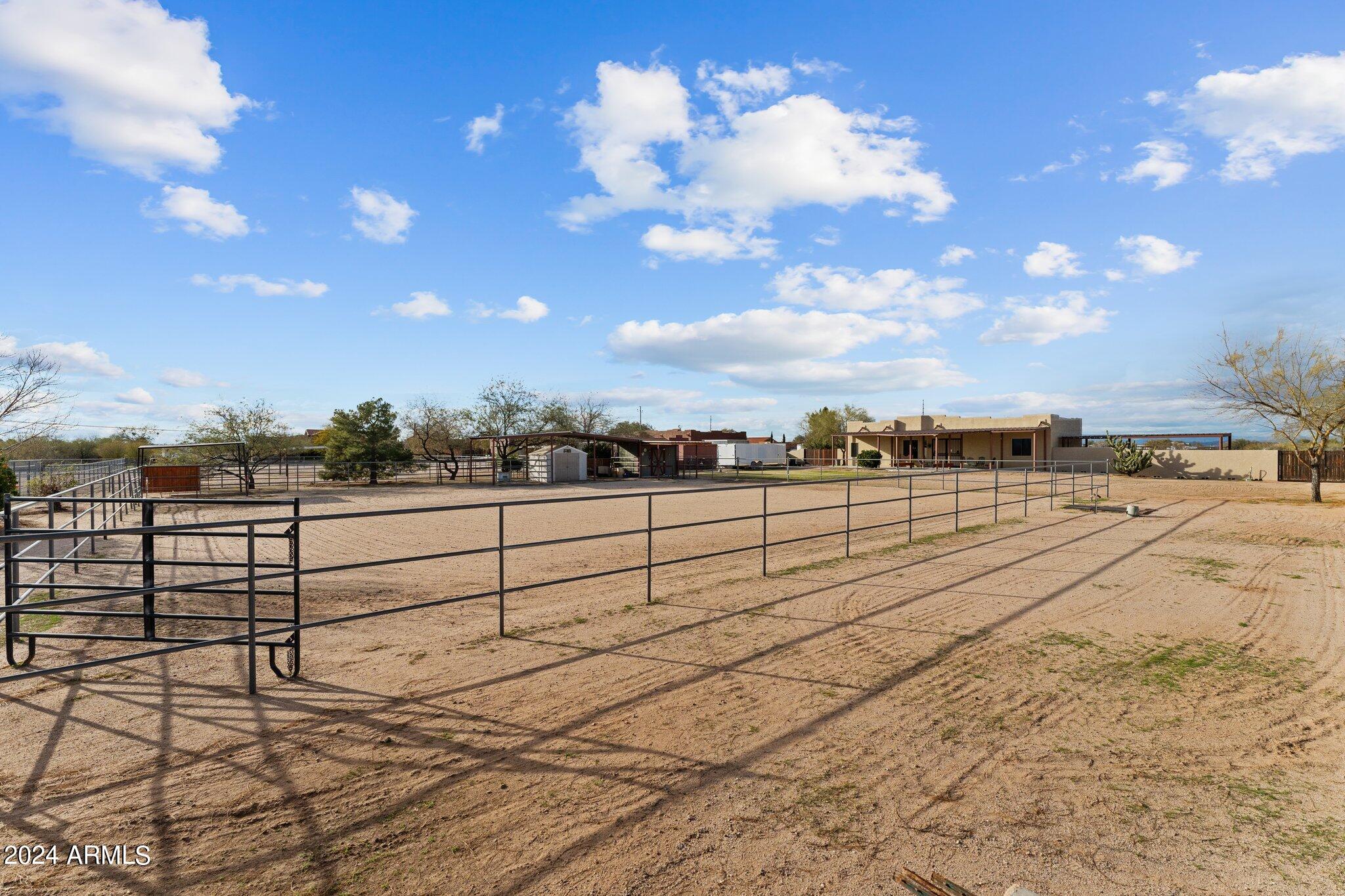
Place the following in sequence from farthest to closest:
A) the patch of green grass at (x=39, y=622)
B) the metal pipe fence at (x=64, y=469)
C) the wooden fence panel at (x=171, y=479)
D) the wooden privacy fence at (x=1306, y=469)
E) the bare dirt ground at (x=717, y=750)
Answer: the wooden privacy fence at (x=1306, y=469) < the wooden fence panel at (x=171, y=479) < the metal pipe fence at (x=64, y=469) < the patch of green grass at (x=39, y=622) < the bare dirt ground at (x=717, y=750)

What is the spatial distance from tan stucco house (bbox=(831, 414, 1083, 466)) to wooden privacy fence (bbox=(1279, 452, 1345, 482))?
10.8 metres

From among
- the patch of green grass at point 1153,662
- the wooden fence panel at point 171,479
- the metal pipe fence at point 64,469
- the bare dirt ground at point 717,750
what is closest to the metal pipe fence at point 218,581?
the bare dirt ground at point 717,750

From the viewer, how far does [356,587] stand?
8289 mm

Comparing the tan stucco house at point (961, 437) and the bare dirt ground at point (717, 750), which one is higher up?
the tan stucco house at point (961, 437)

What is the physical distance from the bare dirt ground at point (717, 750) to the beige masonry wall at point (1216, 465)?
30524mm

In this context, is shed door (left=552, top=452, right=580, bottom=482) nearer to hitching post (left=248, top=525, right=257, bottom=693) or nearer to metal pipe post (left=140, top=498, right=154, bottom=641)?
metal pipe post (left=140, top=498, right=154, bottom=641)

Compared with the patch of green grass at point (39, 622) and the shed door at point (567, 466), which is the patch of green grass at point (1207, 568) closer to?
the patch of green grass at point (39, 622)

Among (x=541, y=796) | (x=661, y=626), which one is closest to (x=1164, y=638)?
(x=661, y=626)

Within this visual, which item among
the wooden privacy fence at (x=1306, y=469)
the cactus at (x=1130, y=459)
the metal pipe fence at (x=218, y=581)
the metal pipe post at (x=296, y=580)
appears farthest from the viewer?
the cactus at (x=1130, y=459)

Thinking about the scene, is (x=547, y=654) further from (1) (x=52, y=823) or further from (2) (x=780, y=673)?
(1) (x=52, y=823)

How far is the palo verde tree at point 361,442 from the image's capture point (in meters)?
32.9

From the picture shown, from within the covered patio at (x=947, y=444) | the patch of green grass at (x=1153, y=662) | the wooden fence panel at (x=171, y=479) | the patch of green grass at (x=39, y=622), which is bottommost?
the patch of green grass at (x=39, y=622)

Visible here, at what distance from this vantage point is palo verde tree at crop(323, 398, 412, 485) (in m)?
32.9

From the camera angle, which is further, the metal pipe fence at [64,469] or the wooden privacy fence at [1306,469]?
the wooden privacy fence at [1306,469]
